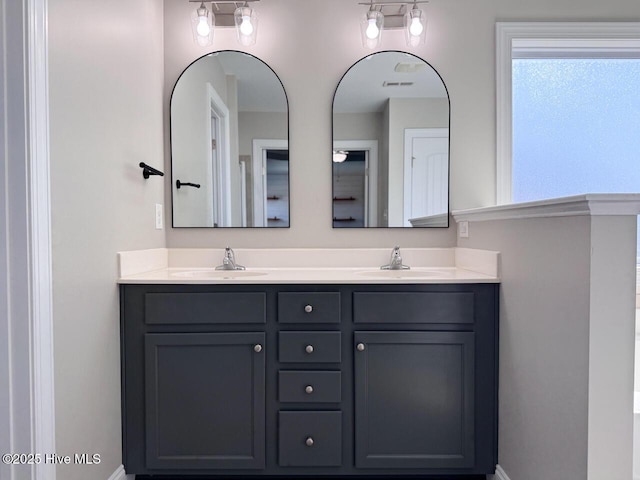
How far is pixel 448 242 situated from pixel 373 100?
843 millimetres

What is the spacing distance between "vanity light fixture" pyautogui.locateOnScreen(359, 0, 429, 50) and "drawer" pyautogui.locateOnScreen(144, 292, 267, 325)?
143cm

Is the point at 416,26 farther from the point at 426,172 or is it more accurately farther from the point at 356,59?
the point at 426,172

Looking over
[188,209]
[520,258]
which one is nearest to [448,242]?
[520,258]

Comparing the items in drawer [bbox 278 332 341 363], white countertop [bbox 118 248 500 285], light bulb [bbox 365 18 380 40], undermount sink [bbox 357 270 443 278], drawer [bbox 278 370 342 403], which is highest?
light bulb [bbox 365 18 380 40]

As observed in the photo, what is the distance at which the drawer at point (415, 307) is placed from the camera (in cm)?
151

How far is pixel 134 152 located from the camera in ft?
5.41

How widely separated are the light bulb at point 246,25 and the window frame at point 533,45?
1270mm

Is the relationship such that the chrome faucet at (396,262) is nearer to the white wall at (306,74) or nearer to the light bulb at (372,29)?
the white wall at (306,74)

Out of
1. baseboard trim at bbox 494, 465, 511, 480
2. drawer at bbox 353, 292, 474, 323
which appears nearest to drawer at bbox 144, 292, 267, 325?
drawer at bbox 353, 292, 474, 323

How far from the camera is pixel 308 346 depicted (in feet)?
4.97

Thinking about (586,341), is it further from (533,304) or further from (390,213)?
(390,213)

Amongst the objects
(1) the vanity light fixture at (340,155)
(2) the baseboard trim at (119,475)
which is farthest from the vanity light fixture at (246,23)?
(2) the baseboard trim at (119,475)

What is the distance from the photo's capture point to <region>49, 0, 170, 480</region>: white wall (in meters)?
1.16

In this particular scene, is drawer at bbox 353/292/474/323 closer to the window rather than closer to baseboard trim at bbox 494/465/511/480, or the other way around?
baseboard trim at bbox 494/465/511/480
